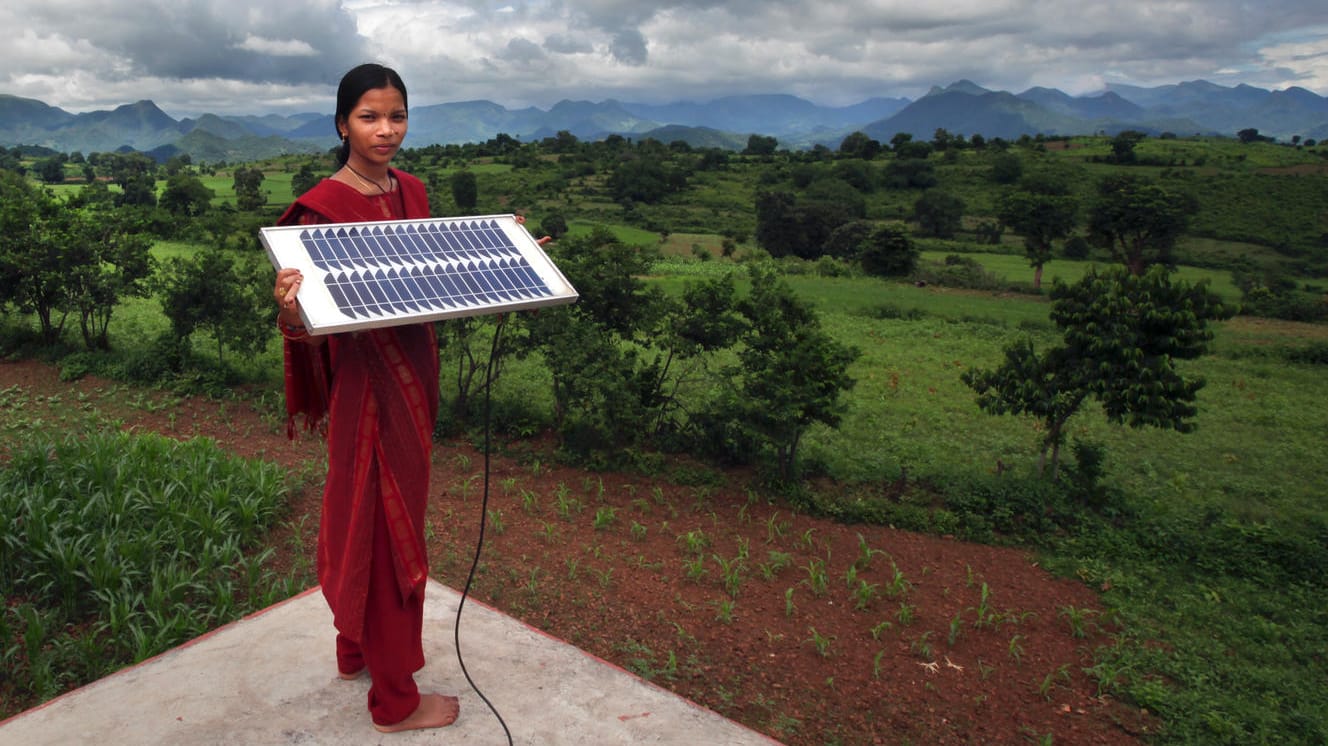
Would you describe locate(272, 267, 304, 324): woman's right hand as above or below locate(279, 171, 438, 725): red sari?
above

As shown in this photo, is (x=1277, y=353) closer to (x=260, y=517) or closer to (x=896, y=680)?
(x=896, y=680)

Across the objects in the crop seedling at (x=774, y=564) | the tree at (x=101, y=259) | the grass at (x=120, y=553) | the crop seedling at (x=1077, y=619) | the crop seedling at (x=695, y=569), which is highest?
the tree at (x=101, y=259)

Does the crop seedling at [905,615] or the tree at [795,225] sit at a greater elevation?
the tree at [795,225]

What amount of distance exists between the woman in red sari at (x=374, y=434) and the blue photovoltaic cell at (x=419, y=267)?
0.23 meters

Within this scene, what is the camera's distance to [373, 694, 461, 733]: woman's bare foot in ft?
9.55

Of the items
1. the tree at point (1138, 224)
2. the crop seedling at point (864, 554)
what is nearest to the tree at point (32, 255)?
the crop seedling at point (864, 554)

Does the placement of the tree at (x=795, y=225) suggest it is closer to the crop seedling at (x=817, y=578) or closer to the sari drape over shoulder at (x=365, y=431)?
the crop seedling at (x=817, y=578)

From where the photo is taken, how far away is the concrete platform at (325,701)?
9.52 ft

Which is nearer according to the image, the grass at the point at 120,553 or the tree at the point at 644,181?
the grass at the point at 120,553

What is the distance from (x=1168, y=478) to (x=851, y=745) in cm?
643

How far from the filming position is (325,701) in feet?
10.1

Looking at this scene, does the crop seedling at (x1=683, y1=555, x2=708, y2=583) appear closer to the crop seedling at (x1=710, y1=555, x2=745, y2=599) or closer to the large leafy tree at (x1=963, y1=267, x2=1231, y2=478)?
the crop seedling at (x1=710, y1=555, x2=745, y2=599)

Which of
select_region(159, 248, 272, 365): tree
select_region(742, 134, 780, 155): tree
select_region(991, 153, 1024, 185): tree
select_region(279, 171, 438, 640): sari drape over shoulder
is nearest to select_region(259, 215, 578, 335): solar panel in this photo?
select_region(279, 171, 438, 640): sari drape over shoulder

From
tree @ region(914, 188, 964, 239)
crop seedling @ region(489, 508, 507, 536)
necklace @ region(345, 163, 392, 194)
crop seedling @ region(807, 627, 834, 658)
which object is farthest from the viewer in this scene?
tree @ region(914, 188, 964, 239)
